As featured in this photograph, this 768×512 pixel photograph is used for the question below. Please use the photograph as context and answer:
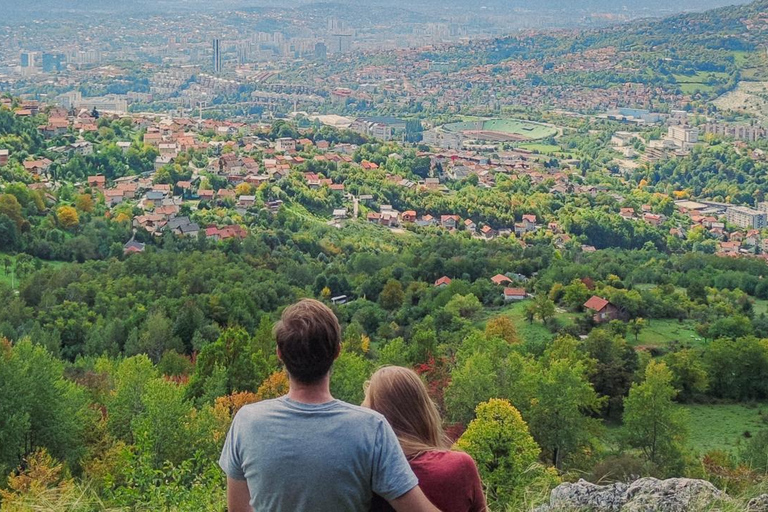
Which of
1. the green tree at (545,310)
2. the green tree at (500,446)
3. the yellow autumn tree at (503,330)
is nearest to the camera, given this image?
the green tree at (500,446)

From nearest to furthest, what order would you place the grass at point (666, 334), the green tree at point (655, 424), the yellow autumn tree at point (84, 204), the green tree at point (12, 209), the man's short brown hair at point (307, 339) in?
the man's short brown hair at point (307, 339), the green tree at point (655, 424), the grass at point (666, 334), the green tree at point (12, 209), the yellow autumn tree at point (84, 204)

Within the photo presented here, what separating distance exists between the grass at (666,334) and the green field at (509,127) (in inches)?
1640

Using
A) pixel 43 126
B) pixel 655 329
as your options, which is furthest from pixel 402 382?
pixel 43 126

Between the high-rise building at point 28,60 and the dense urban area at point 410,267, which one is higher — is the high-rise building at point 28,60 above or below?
above

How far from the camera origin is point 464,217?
34719 mm

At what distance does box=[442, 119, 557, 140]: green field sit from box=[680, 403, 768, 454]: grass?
1811 inches

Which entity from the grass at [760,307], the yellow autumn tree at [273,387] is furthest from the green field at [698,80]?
the yellow autumn tree at [273,387]

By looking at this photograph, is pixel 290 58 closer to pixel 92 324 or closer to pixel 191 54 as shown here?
pixel 191 54

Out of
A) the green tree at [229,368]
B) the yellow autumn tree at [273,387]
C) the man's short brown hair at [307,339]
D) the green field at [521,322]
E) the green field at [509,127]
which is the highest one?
the man's short brown hair at [307,339]

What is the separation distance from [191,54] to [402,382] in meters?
106

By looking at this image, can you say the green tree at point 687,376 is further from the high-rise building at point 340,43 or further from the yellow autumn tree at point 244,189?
the high-rise building at point 340,43

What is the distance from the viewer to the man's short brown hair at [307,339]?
1.81 meters

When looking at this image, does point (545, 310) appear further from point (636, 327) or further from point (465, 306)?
point (636, 327)

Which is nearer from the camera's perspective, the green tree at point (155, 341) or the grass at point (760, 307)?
the green tree at point (155, 341)
